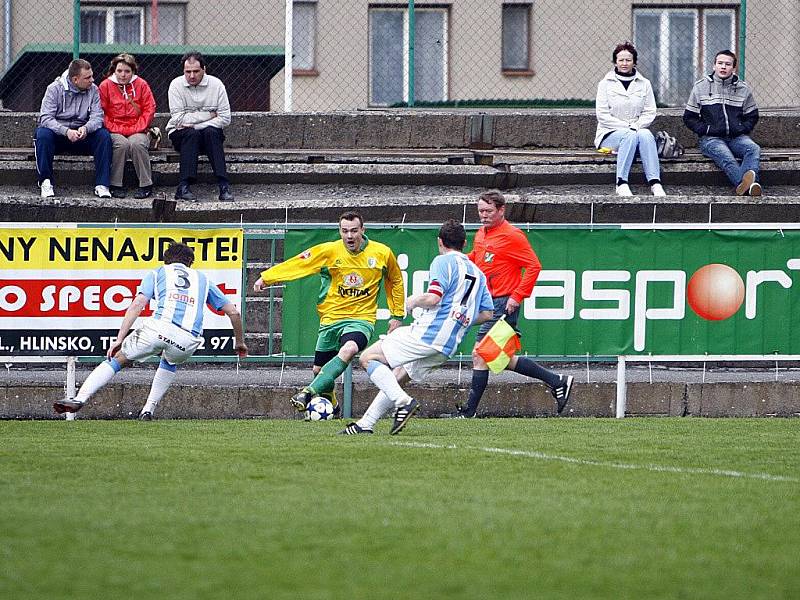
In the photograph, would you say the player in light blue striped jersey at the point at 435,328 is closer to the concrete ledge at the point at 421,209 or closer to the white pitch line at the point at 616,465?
the white pitch line at the point at 616,465

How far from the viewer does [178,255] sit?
1237cm

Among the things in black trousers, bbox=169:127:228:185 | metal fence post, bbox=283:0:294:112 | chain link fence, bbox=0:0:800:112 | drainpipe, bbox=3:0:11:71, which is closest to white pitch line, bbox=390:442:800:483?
black trousers, bbox=169:127:228:185

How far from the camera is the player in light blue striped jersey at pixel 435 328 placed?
35.0ft

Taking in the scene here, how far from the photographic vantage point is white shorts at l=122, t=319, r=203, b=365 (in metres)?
12.2

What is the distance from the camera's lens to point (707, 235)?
13.7 m

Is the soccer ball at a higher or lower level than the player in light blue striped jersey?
lower

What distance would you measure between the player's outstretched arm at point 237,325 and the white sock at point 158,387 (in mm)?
637

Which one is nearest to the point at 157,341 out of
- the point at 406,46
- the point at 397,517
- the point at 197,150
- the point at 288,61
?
the point at 197,150

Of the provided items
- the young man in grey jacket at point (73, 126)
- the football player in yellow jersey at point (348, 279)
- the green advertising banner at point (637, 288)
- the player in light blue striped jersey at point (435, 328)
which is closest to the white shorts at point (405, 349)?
the player in light blue striped jersey at point (435, 328)

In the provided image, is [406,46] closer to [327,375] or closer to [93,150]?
[93,150]

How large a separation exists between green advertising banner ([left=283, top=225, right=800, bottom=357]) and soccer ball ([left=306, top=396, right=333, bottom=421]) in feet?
5.14

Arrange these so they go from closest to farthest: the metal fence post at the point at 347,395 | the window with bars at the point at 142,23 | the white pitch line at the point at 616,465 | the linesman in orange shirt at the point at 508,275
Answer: the white pitch line at the point at 616,465, the linesman in orange shirt at the point at 508,275, the metal fence post at the point at 347,395, the window with bars at the point at 142,23

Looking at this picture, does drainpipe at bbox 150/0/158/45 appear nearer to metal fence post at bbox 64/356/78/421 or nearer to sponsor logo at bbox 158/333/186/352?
metal fence post at bbox 64/356/78/421

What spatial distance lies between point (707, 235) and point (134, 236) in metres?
5.51
